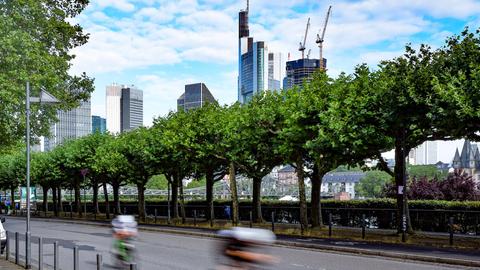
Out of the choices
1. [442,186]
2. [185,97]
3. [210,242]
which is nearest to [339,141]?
[210,242]

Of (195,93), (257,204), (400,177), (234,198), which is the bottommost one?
(257,204)

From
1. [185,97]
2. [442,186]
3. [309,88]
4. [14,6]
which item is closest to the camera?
[14,6]

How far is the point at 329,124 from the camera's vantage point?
88.7 ft

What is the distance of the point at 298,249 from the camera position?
24188mm

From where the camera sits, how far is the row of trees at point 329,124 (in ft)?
76.6

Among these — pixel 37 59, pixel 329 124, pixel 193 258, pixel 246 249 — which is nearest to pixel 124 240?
pixel 246 249

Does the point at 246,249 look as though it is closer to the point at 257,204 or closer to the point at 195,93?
the point at 257,204

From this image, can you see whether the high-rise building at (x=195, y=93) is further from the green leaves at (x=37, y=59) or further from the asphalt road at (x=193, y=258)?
the asphalt road at (x=193, y=258)

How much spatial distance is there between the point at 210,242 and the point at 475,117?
41.0 ft

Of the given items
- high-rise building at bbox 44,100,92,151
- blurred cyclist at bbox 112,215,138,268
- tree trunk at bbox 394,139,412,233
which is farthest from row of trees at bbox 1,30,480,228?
high-rise building at bbox 44,100,92,151

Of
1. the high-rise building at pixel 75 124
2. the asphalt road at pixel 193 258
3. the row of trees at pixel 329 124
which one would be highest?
the high-rise building at pixel 75 124

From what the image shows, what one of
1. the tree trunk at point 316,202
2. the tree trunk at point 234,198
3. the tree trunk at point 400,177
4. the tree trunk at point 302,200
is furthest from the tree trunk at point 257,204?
the tree trunk at point 400,177

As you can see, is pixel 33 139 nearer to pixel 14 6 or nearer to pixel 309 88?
pixel 14 6

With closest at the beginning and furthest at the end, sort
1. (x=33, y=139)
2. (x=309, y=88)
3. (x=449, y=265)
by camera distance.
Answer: (x=449, y=265), (x=33, y=139), (x=309, y=88)
